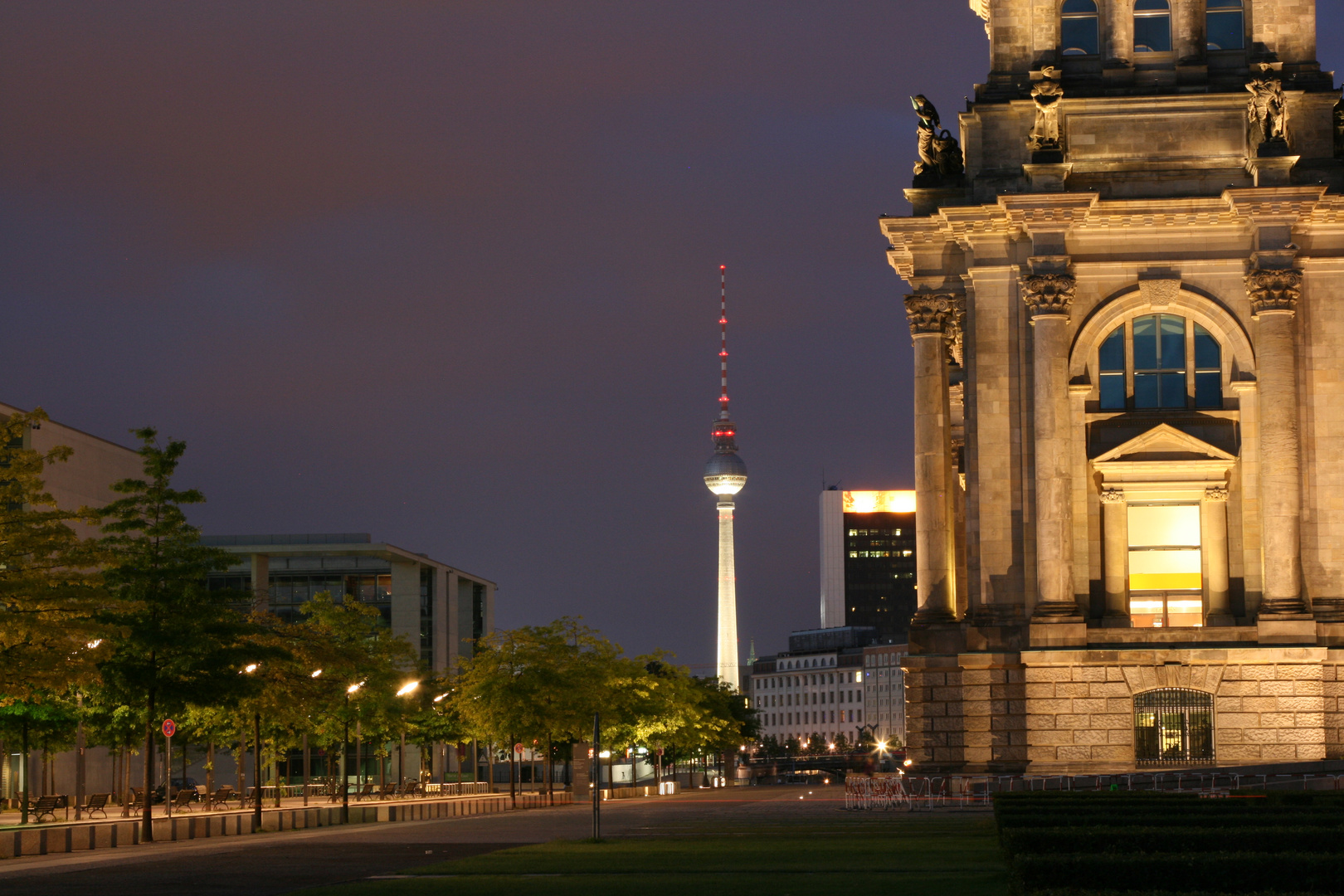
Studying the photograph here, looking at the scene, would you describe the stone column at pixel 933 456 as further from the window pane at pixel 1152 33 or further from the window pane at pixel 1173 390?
the window pane at pixel 1152 33

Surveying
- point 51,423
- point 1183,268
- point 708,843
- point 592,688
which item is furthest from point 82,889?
point 51,423

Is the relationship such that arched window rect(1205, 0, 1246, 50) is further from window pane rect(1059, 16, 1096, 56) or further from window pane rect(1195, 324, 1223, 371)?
window pane rect(1195, 324, 1223, 371)

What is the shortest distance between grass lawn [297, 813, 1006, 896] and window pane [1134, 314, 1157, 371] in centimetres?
2538

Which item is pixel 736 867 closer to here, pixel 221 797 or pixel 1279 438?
pixel 1279 438

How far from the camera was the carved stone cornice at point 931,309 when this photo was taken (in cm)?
6819

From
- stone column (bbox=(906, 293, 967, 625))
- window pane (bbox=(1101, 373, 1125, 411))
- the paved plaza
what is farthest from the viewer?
stone column (bbox=(906, 293, 967, 625))

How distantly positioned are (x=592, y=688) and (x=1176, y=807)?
189 ft

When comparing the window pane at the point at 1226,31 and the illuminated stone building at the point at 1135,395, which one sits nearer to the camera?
the illuminated stone building at the point at 1135,395

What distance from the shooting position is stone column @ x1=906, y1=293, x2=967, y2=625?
219 ft

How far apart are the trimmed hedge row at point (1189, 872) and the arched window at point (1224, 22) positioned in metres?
52.0

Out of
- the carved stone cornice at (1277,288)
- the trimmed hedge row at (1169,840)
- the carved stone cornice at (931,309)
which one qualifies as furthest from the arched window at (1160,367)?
the trimmed hedge row at (1169,840)

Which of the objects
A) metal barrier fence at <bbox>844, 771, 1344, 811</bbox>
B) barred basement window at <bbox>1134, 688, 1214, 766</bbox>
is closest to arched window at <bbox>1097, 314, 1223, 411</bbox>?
barred basement window at <bbox>1134, 688, 1214, 766</bbox>

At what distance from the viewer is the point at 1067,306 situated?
64.7m

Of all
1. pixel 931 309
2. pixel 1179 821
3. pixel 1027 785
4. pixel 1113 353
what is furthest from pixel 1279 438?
pixel 1179 821
